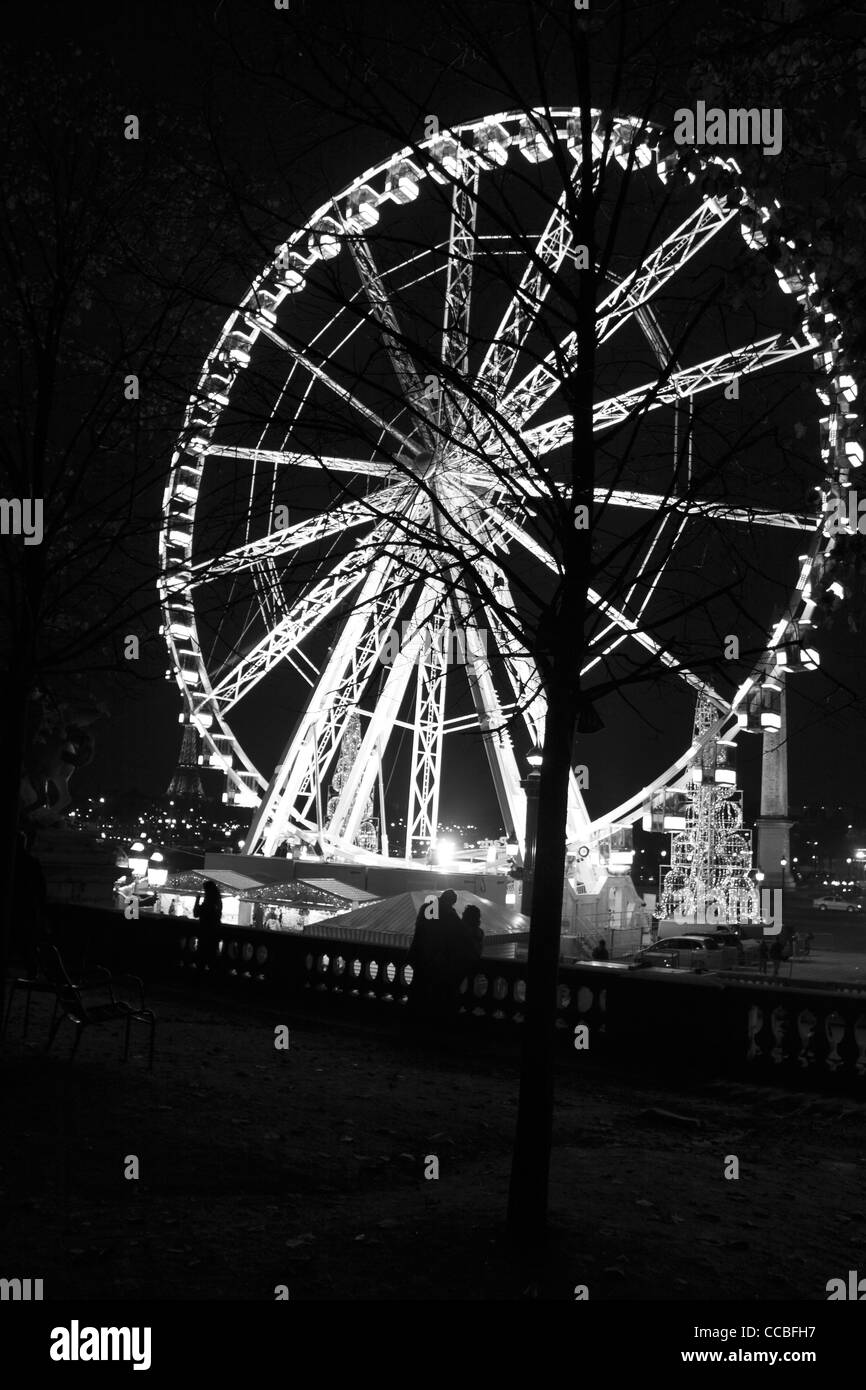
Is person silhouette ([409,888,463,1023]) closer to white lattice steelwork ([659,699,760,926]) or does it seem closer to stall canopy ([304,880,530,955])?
stall canopy ([304,880,530,955])

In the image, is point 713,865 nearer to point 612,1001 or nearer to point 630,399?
point 630,399

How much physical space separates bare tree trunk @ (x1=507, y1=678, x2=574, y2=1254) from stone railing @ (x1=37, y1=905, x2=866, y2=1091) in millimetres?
5754

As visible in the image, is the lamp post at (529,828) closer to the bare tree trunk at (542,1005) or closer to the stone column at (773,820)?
the stone column at (773,820)

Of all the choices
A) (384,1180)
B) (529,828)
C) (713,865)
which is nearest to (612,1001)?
(384,1180)

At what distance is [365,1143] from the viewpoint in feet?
25.9

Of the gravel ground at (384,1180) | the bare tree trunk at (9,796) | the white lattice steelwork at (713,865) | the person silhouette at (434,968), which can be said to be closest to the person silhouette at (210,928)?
the person silhouette at (434,968)

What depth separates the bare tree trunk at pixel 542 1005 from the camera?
5547mm

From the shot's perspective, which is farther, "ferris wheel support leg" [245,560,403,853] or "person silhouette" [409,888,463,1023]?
"ferris wheel support leg" [245,560,403,853]

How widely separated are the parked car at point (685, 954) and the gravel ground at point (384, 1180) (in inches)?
952

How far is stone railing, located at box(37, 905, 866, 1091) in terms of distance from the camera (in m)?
10.9

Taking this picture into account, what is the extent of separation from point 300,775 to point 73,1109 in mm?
24830

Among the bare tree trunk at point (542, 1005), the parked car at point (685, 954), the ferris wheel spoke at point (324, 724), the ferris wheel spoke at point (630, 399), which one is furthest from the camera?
the parked car at point (685, 954)

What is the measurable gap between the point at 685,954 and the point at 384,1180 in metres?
30.5

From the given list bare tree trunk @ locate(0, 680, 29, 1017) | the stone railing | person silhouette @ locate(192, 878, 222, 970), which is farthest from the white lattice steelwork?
bare tree trunk @ locate(0, 680, 29, 1017)
